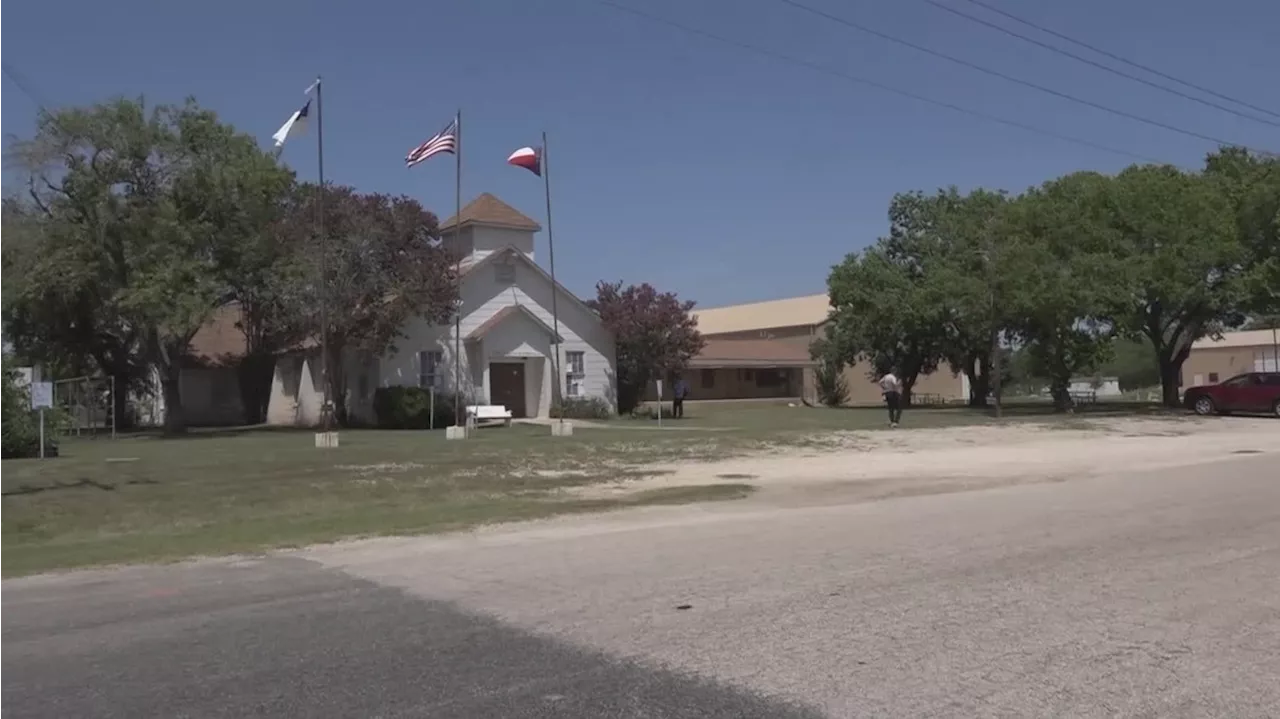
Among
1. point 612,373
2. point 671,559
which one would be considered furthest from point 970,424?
point 671,559

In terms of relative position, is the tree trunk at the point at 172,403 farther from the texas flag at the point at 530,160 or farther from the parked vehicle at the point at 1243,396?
the parked vehicle at the point at 1243,396

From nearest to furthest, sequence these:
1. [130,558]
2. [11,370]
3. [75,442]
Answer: [130,558] < [11,370] < [75,442]

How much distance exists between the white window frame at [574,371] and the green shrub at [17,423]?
20.9m

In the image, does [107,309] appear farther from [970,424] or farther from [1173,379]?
[1173,379]

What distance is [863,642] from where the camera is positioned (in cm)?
755

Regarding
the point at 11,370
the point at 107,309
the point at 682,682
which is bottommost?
the point at 682,682

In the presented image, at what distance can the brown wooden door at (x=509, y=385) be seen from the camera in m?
44.5

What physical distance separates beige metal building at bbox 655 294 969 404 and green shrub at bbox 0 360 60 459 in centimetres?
3472

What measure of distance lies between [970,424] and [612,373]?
15.8m

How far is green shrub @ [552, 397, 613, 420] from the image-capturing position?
44531 mm

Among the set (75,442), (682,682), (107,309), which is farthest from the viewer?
(107,309)

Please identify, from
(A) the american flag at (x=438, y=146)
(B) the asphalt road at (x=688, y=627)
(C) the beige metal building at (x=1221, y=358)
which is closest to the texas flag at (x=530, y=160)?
(A) the american flag at (x=438, y=146)

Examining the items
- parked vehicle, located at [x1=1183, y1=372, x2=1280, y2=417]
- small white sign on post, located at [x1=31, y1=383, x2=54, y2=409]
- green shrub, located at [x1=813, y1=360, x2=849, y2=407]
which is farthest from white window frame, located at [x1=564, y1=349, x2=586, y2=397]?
parked vehicle, located at [x1=1183, y1=372, x2=1280, y2=417]

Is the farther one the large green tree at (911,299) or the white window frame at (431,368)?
the large green tree at (911,299)
